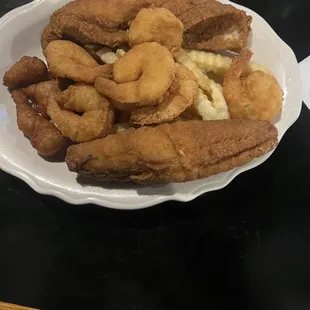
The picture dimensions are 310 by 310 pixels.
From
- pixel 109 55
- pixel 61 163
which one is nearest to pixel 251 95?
pixel 109 55

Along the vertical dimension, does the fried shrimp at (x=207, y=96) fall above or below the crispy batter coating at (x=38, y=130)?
below

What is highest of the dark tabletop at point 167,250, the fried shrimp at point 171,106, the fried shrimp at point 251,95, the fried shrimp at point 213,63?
the fried shrimp at point 171,106

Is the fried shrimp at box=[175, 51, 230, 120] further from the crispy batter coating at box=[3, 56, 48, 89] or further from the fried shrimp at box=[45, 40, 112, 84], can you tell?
the crispy batter coating at box=[3, 56, 48, 89]

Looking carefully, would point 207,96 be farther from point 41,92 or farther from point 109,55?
point 41,92

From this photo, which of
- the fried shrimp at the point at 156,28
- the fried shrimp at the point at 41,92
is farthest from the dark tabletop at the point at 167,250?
the fried shrimp at the point at 156,28

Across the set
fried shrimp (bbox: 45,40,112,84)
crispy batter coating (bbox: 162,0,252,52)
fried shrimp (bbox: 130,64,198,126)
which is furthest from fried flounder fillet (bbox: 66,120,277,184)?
crispy batter coating (bbox: 162,0,252,52)

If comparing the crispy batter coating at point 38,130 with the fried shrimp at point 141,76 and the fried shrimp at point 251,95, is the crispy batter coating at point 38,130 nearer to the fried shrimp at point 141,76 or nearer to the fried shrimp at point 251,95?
Result: the fried shrimp at point 141,76
